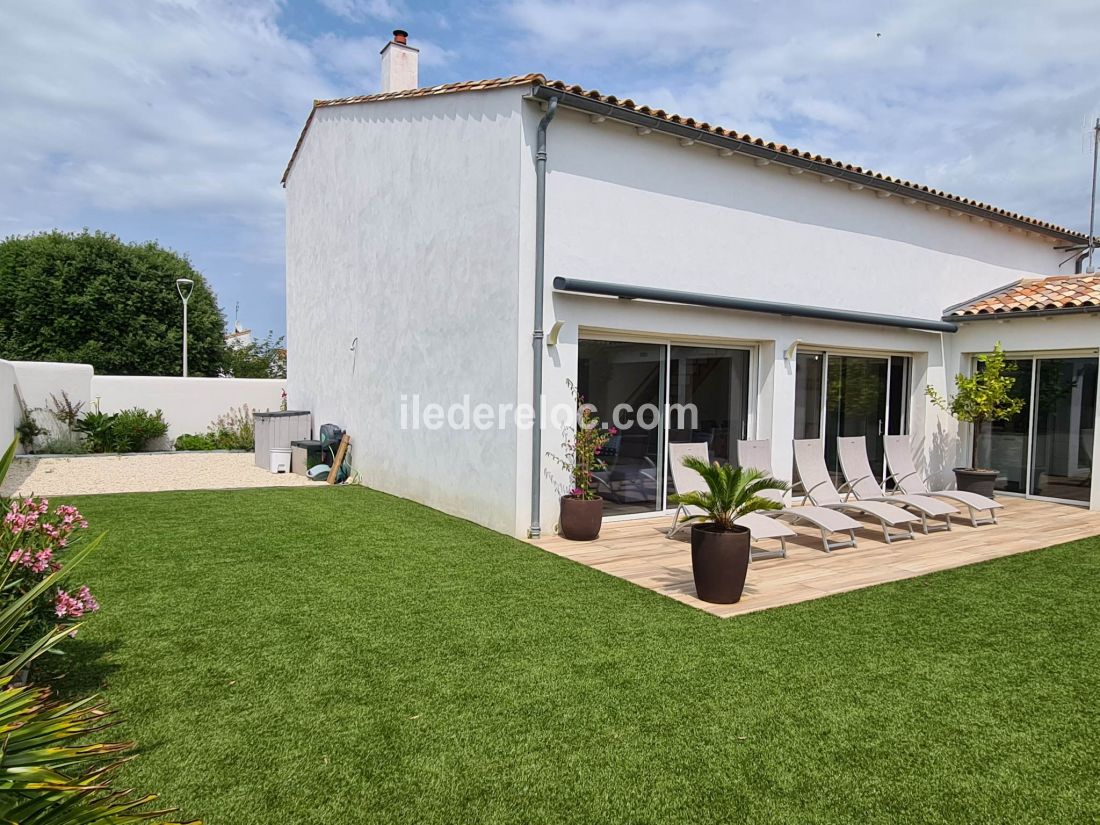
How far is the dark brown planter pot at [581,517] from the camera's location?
8797 mm

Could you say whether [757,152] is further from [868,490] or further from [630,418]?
[868,490]

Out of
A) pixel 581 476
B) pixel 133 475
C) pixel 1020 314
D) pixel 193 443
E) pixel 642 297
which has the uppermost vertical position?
pixel 1020 314

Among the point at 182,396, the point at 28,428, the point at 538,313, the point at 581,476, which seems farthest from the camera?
the point at 182,396

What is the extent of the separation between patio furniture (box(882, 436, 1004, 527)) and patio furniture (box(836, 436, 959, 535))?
8.5 inches

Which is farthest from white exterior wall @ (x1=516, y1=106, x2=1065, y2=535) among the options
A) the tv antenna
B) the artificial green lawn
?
the artificial green lawn

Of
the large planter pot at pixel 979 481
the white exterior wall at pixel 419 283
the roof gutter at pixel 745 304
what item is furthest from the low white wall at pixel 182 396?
the large planter pot at pixel 979 481

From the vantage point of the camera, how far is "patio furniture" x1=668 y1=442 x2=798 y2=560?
7.98 m

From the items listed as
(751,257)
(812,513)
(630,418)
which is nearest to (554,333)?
(630,418)

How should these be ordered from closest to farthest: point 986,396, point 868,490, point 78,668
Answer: point 78,668, point 868,490, point 986,396

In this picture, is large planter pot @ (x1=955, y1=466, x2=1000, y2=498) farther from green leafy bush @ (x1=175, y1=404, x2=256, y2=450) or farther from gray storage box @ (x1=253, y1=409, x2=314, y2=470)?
green leafy bush @ (x1=175, y1=404, x2=256, y2=450)

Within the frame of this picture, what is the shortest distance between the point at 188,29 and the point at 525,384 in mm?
10692

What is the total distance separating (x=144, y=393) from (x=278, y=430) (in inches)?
334

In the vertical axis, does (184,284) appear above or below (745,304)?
above

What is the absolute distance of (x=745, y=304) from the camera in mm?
10453
